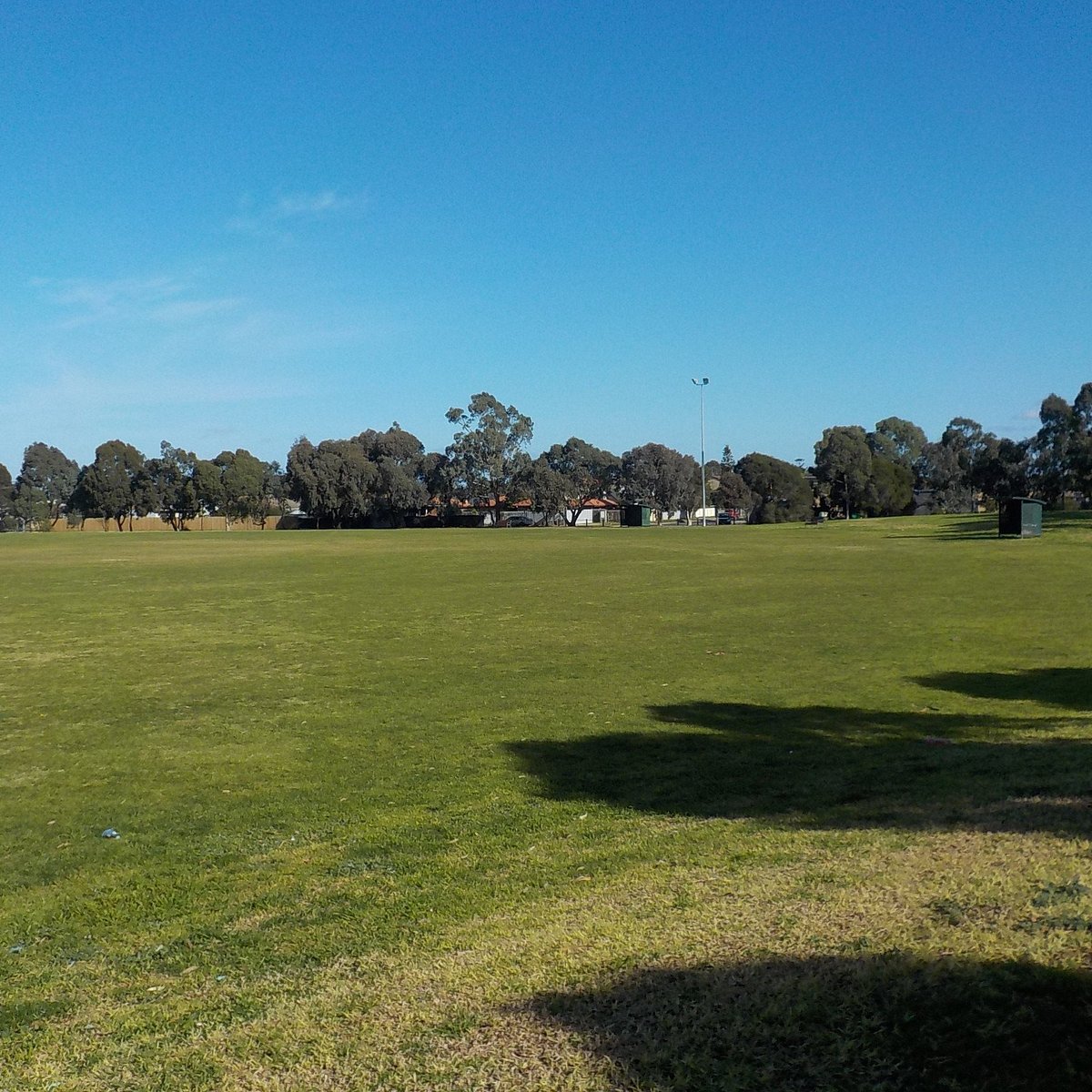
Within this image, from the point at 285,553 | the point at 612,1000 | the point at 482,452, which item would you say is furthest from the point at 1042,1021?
the point at 482,452

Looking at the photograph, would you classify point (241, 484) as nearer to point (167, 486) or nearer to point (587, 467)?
point (167, 486)

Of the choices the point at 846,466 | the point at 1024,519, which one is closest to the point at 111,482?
the point at 846,466

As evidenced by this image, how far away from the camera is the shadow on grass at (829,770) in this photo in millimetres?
6859

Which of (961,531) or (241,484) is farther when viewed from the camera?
(241,484)

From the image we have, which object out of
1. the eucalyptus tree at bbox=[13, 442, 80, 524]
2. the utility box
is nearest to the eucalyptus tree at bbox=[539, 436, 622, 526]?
the eucalyptus tree at bbox=[13, 442, 80, 524]

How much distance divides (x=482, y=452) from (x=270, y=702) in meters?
122

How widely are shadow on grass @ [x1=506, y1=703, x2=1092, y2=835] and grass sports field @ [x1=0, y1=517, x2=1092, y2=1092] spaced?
0.05 metres

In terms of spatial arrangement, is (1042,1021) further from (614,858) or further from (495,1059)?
(614,858)

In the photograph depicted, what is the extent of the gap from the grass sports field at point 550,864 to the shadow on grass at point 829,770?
5 cm

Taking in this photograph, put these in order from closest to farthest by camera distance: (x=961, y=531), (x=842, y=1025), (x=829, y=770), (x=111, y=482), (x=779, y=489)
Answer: (x=842, y=1025) → (x=829, y=770) → (x=961, y=531) → (x=779, y=489) → (x=111, y=482)

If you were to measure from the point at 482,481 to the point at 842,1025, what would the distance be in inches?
5185

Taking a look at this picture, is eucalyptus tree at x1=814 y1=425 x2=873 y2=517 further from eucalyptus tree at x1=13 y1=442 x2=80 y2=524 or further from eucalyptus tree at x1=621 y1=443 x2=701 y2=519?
eucalyptus tree at x1=13 y1=442 x2=80 y2=524

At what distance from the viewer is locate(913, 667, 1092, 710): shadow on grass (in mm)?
12375

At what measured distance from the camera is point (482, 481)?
13462cm
